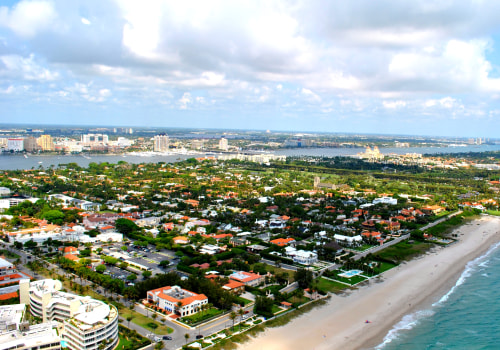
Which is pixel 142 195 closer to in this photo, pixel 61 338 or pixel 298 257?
pixel 298 257

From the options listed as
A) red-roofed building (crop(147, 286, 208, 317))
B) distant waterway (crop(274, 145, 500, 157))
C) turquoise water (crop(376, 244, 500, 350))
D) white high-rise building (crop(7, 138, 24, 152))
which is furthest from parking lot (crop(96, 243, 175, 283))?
distant waterway (crop(274, 145, 500, 157))

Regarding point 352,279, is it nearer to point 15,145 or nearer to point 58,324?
point 58,324

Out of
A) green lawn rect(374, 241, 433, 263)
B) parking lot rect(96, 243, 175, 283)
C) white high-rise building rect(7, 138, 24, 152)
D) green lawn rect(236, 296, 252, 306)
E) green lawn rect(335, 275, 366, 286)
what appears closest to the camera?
green lawn rect(236, 296, 252, 306)

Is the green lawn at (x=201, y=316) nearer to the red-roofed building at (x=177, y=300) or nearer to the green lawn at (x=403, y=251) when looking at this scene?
the red-roofed building at (x=177, y=300)

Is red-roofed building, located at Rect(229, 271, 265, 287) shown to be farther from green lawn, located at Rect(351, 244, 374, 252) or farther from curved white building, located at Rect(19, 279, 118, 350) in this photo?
green lawn, located at Rect(351, 244, 374, 252)

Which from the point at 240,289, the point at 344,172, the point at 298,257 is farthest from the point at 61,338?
the point at 344,172

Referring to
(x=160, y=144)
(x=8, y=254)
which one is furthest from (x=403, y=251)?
(x=160, y=144)

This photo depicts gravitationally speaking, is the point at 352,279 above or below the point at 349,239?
below
